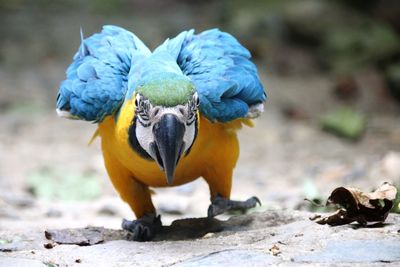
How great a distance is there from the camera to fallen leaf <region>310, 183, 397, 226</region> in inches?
146

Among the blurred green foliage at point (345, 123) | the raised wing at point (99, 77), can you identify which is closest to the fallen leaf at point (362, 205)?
the raised wing at point (99, 77)

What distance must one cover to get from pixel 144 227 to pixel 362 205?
1.35 m

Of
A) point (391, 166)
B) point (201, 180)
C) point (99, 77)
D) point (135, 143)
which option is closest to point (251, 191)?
point (201, 180)

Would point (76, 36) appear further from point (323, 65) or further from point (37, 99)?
point (323, 65)

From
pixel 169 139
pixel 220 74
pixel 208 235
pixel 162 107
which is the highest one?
pixel 220 74

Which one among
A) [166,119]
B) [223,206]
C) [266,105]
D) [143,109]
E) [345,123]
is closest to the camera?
[166,119]

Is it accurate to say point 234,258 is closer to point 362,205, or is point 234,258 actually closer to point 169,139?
point 169,139

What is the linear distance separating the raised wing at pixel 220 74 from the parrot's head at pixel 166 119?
43 cm

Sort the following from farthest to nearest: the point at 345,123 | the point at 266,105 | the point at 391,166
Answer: the point at 266,105
the point at 345,123
the point at 391,166

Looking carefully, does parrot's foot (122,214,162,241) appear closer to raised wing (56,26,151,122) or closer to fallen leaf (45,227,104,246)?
fallen leaf (45,227,104,246)

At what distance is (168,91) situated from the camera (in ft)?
11.9

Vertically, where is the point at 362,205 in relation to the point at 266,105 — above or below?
below

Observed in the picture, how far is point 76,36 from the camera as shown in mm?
10516

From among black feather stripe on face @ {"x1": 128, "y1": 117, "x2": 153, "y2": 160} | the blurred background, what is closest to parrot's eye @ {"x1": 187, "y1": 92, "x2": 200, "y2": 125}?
black feather stripe on face @ {"x1": 128, "y1": 117, "x2": 153, "y2": 160}
